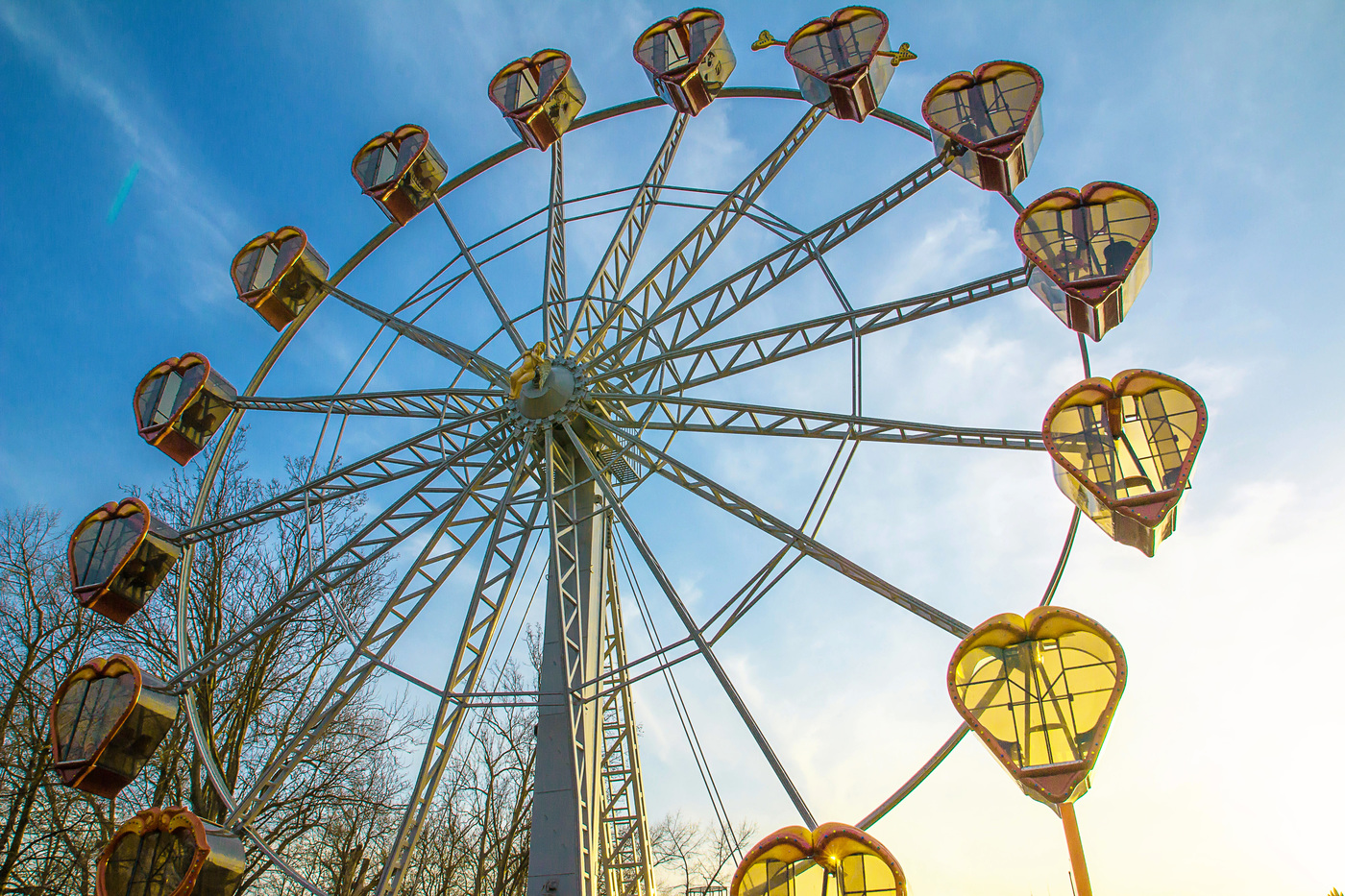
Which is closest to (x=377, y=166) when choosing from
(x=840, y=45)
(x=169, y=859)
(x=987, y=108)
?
(x=840, y=45)

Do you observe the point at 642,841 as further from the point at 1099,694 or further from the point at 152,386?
the point at 152,386

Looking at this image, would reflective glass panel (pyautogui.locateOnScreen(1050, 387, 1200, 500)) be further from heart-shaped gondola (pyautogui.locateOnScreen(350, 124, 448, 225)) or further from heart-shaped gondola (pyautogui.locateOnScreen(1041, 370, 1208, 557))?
heart-shaped gondola (pyautogui.locateOnScreen(350, 124, 448, 225))

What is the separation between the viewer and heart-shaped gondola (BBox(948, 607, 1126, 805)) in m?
6.44

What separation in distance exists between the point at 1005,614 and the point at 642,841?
5301mm

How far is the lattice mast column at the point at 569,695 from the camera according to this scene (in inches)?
330

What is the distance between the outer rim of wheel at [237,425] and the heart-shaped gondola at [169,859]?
1.06 feet

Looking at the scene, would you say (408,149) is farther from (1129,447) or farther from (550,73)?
(1129,447)

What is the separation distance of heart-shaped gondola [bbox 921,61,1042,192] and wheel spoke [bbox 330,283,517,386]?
600cm

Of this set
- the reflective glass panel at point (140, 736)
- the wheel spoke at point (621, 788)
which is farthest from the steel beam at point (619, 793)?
the reflective glass panel at point (140, 736)

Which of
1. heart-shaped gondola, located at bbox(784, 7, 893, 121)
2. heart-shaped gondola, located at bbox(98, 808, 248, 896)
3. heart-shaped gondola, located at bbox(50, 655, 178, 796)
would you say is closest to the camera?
heart-shaped gondola, located at bbox(98, 808, 248, 896)

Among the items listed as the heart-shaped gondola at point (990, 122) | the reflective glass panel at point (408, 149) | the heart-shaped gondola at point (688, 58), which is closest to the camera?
the heart-shaped gondola at point (990, 122)

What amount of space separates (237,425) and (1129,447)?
38.1 feet

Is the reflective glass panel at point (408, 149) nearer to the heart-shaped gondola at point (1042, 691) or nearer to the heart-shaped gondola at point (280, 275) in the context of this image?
the heart-shaped gondola at point (280, 275)

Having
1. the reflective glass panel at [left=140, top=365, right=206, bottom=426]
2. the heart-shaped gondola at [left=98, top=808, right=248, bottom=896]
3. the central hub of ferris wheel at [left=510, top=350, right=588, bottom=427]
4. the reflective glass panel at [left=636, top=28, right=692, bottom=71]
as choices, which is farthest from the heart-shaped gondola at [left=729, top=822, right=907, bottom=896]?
the reflective glass panel at [left=140, top=365, right=206, bottom=426]
